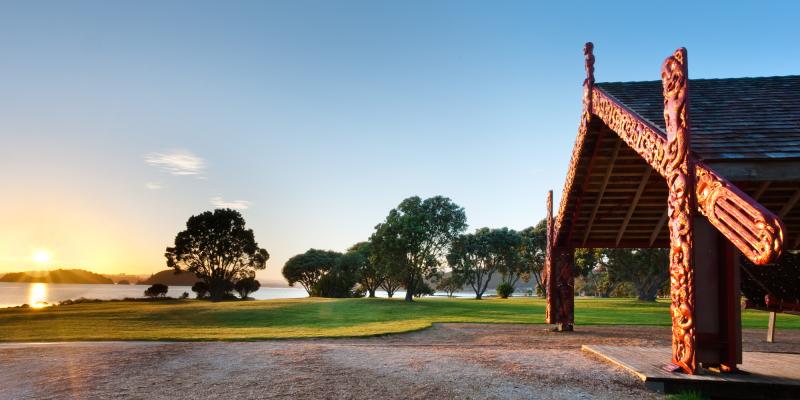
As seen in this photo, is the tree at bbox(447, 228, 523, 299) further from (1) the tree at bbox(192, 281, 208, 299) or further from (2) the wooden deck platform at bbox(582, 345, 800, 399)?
(2) the wooden deck platform at bbox(582, 345, 800, 399)

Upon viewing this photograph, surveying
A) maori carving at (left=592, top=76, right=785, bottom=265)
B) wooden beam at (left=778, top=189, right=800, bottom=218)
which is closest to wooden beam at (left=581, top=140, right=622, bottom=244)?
maori carving at (left=592, top=76, right=785, bottom=265)

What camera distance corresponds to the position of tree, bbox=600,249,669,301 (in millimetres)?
45688

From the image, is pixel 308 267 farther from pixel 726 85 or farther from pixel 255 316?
pixel 726 85

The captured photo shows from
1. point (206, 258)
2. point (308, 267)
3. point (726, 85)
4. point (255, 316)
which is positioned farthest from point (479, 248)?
point (726, 85)

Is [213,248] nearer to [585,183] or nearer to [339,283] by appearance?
[339,283]

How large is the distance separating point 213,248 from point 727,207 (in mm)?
57865

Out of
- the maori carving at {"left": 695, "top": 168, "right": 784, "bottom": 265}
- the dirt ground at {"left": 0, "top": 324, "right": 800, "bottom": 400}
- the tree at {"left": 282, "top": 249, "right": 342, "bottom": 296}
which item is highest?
the maori carving at {"left": 695, "top": 168, "right": 784, "bottom": 265}

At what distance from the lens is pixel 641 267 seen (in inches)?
1866


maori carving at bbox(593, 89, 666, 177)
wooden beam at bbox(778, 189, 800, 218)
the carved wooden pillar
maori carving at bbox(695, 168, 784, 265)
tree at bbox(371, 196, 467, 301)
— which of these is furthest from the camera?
tree at bbox(371, 196, 467, 301)

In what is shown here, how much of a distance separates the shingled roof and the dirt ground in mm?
4326

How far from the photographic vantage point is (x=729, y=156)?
26.1ft

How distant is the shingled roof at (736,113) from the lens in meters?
8.27

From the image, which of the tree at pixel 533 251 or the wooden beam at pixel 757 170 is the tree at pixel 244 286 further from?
the wooden beam at pixel 757 170

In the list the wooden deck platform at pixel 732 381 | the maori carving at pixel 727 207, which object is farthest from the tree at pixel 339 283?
the wooden deck platform at pixel 732 381
